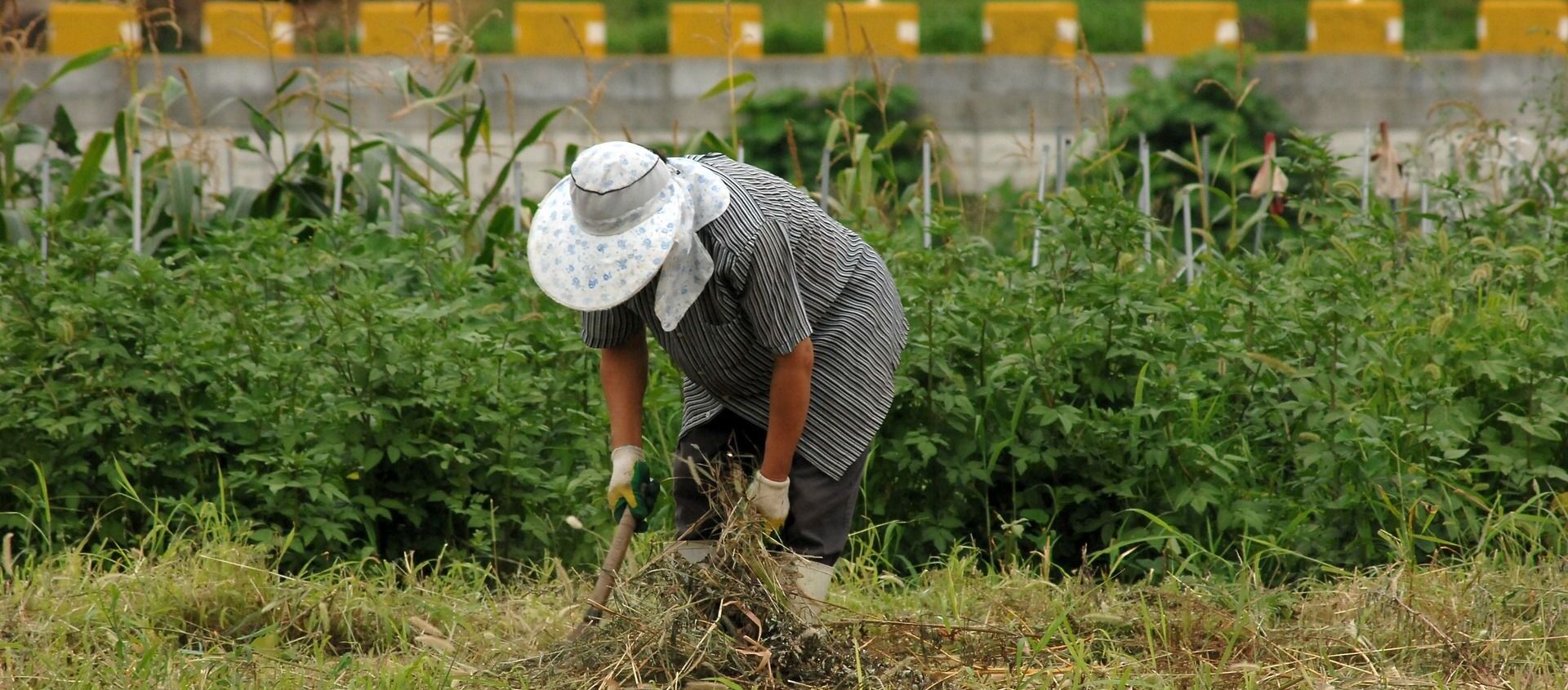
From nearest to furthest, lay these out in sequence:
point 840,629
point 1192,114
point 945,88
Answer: point 840,629, point 1192,114, point 945,88

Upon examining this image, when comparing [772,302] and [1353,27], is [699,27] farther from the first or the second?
[772,302]

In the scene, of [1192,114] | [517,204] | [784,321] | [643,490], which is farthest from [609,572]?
[1192,114]

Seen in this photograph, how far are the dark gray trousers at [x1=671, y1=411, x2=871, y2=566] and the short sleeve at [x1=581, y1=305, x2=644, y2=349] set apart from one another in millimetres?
254

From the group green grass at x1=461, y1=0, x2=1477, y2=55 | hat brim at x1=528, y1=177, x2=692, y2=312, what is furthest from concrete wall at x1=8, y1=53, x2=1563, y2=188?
hat brim at x1=528, y1=177, x2=692, y2=312

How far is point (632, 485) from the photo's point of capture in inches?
116

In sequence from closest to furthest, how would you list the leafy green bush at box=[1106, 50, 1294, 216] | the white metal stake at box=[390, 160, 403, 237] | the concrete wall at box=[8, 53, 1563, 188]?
the white metal stake at box=[390, 160, 403, 237] → the leafy green bush at box=[1106, 50, 1294, 216] → the concrete wall at box=[8, 53, 1563, 188]

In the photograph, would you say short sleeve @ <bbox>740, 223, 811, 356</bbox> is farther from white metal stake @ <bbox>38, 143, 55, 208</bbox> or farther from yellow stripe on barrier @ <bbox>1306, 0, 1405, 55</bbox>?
yellow stripe on barrier @ <bbox>1306, 0, 1405, 55</bbox>

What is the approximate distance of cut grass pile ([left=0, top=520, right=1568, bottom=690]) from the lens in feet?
9.73

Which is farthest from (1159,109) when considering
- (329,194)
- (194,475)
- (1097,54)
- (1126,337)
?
(194,475)

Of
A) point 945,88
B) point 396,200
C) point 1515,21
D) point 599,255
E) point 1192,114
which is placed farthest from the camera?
point 1515,21

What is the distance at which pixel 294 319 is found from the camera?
A: 13.4 ft

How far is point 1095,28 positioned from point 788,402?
11027 millimetres

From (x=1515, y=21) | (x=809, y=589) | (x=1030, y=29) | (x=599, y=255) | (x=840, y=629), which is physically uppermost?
(x=1030, y=29)

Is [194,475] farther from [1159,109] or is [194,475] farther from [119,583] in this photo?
[1159,109]
